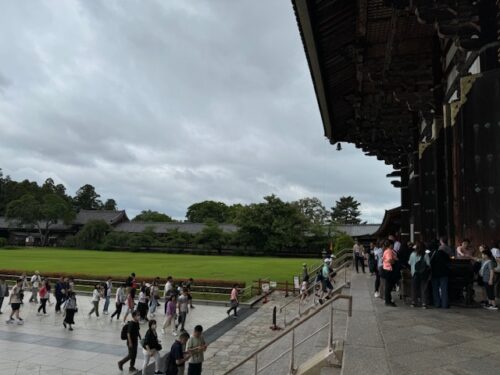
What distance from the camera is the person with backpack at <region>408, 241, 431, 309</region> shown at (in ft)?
22.7

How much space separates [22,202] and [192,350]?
71.2 metres

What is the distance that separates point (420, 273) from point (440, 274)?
0.37m

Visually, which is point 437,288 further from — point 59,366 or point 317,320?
point 59,366

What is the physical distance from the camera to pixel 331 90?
32.5 feet

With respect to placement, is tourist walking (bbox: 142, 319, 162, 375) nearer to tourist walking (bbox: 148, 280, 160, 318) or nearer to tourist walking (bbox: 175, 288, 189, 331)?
tourist walking (bbox: 175, 288, 189, 331)

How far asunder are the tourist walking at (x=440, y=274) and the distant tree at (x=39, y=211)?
70583 mm

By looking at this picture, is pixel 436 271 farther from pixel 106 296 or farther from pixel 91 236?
pixel 91 236

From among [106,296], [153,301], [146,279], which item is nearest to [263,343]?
[153,301]

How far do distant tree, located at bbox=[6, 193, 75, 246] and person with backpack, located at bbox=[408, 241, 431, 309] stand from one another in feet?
231

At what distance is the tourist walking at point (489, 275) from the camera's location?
20.2 feet

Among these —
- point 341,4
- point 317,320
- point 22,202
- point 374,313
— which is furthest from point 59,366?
point 22,202

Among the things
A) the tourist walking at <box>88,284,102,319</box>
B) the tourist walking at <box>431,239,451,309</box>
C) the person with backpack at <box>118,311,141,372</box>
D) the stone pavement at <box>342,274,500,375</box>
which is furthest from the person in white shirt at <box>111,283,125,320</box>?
the tourist walking at <box>431,239,451,309</box>

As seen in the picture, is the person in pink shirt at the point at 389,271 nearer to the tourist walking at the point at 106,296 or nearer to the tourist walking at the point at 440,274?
the tourist walking at the point at 440,274

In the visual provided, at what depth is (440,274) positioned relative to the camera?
Result: 6.64 m
